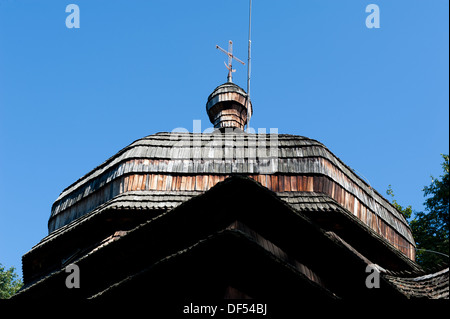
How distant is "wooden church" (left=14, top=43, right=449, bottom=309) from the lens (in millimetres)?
6383

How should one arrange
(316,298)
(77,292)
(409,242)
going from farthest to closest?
(409,242)
(77,292)
(316,298)

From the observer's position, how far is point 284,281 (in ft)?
20.6

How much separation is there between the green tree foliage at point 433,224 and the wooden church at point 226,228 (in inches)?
233

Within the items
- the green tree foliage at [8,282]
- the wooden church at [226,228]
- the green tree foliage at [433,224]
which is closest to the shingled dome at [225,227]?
the wooden church at [226,228]

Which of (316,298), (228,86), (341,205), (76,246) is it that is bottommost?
(316,298)

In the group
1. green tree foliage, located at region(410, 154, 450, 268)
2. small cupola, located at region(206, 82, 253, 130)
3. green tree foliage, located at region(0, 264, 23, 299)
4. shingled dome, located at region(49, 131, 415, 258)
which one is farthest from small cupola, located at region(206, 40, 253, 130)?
green tree foliage, located at region(0, 264, 23, 299)

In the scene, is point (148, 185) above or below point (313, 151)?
below

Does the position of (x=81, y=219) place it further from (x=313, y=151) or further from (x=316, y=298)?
(x=316, y=298)

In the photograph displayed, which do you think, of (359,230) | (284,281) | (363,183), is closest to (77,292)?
(284,281)

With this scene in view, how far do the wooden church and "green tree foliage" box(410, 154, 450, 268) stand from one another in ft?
19.5

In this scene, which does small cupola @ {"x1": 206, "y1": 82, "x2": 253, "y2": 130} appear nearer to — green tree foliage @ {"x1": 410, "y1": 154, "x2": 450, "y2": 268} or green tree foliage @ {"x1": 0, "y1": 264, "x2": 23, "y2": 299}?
green tree foliage @ {"x1": 410, "y1": 154, "x2": 450, "y2": 268}

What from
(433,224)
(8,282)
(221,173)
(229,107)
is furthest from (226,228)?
(8,282)

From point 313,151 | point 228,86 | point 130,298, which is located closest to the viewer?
point 130,298

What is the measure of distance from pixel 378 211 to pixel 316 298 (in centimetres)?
827
